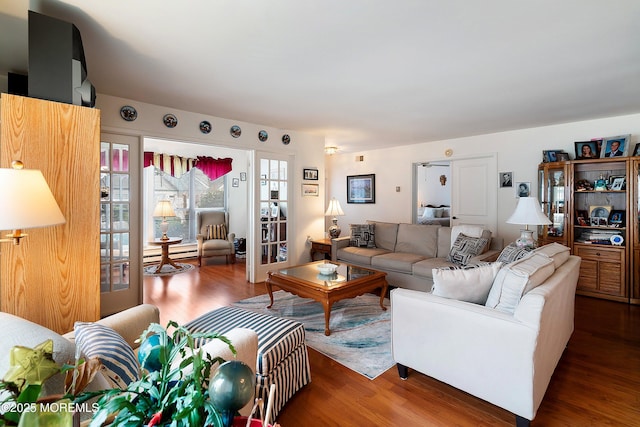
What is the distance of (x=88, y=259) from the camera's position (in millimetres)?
1810

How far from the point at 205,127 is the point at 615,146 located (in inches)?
208

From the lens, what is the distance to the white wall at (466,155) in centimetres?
433

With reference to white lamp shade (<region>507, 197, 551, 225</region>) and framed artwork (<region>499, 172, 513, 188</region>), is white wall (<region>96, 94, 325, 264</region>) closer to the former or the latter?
framed artwork (<region>499, 172, 513, 188</region>)

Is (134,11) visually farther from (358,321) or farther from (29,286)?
(358,321)

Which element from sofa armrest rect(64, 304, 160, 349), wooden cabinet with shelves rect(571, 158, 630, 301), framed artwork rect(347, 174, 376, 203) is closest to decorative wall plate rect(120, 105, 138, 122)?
sofa armrest rect(64, 304, 160, 349)

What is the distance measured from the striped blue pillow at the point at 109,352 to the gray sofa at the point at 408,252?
3.35 m

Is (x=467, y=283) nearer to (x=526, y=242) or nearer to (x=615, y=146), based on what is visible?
(x=526, y=242)

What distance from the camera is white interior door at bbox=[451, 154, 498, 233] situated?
16.8ft

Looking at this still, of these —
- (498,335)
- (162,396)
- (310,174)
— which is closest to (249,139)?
(310,174)

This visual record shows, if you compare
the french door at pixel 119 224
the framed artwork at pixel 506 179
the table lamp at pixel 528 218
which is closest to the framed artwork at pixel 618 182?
the framed artwork at pixel 506 179

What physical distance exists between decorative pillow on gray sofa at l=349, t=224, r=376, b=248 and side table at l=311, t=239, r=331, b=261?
37 centimetres

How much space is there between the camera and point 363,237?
4.95m

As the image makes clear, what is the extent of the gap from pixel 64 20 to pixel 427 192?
8.12 m

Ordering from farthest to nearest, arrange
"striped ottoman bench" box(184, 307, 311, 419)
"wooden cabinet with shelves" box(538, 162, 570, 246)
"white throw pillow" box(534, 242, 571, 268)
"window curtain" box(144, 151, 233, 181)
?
"window curtain" box(144, 151, 233, 181) < "wooden cabinet with shelves" box(538, 162, 570, 246) < "white throw pillow" box(534, 242, 571, 268) < "striped ottoman bench" box(184, 307, 311, 419)
